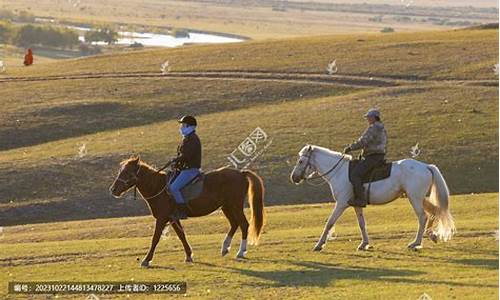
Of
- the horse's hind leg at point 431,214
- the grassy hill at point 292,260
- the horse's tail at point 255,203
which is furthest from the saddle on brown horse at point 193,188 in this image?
the horse's hind leg at point 431,214

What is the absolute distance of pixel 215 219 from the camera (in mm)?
40750

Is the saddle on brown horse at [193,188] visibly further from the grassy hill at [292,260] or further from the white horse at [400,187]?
the white horse at [400,187]

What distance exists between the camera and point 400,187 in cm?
2836

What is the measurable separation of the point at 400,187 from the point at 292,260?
11.4 ft

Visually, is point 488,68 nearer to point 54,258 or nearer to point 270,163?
point 270,163

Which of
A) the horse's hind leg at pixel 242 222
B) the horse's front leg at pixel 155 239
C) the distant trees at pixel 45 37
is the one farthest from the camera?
the distant trees at pixel 45 37

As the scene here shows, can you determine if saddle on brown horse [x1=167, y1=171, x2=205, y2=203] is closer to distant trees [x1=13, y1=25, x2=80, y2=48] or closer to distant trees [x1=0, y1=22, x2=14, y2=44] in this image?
distant trees [x1=0, y1=22, x2=14, y2=44]

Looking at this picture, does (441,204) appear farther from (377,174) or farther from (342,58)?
(342,58)

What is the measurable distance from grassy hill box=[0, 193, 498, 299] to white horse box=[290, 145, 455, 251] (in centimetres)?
54

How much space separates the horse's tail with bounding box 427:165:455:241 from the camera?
28.1 metres

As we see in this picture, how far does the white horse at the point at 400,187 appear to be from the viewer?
1106 inches

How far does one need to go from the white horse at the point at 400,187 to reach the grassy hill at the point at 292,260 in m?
0.54

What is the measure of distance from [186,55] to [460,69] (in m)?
23.4

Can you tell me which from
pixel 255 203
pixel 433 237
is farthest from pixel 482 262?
pixel 255 203
